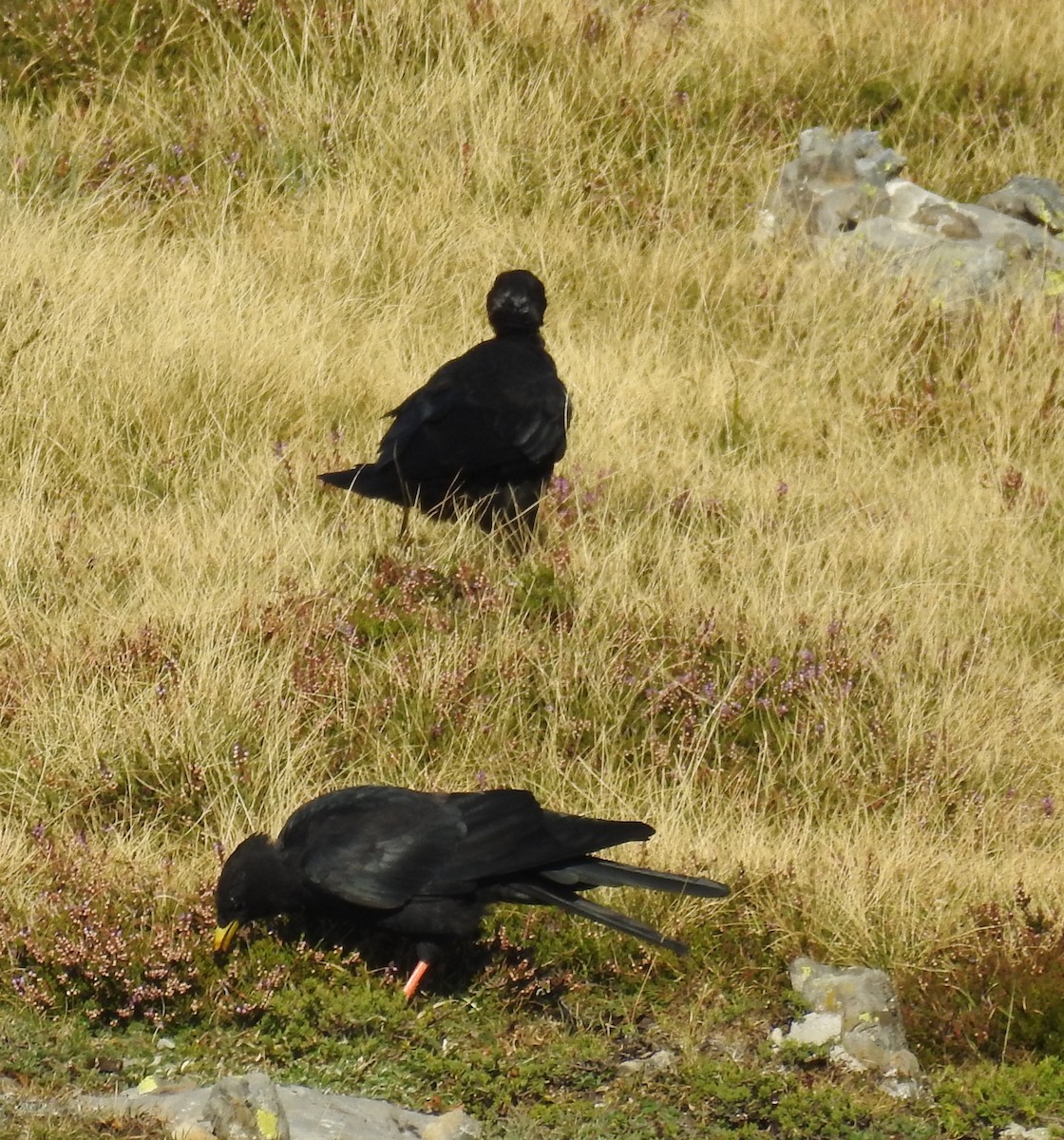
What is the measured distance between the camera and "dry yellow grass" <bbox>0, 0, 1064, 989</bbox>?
545 centimetres

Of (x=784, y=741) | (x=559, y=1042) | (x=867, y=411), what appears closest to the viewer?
(x=559, y=1042)

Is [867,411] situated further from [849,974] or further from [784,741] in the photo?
[849,974]

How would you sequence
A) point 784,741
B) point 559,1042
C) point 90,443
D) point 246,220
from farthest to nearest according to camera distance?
1. point 246,220
2. point 90,443
3. point 784,741
4. point 559,1042

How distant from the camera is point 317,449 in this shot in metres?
7.39

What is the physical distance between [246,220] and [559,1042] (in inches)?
233

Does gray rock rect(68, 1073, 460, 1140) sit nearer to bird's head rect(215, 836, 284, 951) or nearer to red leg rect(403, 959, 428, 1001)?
red leg rect(403, 959, 428, 1001)

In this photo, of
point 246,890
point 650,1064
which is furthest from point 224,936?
point 650,1064

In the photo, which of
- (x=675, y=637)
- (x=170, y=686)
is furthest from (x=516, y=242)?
(x=170, y=686)

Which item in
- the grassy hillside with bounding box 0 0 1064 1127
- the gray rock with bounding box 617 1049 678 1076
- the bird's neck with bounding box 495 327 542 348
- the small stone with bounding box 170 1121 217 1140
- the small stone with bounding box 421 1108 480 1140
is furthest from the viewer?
the bird's neck with bounding box 495 327 542 348

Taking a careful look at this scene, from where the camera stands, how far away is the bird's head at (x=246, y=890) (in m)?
4.64

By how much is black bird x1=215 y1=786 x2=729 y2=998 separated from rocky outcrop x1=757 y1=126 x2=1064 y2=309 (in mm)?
5387

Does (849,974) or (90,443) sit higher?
(90,443)

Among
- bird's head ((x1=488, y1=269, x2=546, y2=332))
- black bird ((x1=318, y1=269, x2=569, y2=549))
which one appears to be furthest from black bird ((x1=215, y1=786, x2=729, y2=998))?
bird's head ((x1=488, y1=269, x2=546, y2=332))

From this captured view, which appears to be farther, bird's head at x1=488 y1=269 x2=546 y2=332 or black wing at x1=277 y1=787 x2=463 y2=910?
bird's head at x1=488 y1=269 x2=546 y2=332
